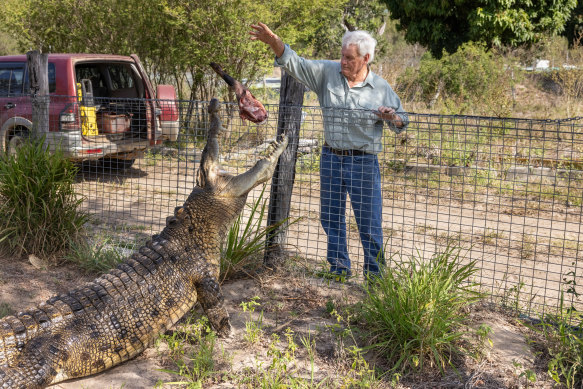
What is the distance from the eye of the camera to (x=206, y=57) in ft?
35.4

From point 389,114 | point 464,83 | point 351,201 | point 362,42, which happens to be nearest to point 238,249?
point 351,201

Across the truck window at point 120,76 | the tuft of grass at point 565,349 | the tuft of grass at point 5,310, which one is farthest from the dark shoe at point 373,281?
the truck window at point 120,76

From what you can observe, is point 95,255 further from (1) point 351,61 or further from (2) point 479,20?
(2) point 479,20

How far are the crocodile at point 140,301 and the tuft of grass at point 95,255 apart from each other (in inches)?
45.4

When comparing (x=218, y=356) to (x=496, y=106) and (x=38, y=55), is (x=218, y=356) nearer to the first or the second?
(x=38, y=55)

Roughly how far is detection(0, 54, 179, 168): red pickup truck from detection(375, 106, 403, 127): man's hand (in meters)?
3.69

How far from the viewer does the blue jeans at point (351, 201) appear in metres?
4.06

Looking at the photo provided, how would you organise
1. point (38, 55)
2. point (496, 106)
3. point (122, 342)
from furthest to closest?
point (496, 106) < point (38, 55) < point (122, 342)

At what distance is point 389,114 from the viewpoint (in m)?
3.77

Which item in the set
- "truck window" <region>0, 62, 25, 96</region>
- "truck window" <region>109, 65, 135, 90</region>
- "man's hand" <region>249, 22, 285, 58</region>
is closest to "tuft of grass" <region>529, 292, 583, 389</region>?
"man's hand" <region>249, 22, 285, 58</region>

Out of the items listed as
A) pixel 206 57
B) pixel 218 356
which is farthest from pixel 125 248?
pixel 206 57

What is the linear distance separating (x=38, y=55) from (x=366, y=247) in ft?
13.1

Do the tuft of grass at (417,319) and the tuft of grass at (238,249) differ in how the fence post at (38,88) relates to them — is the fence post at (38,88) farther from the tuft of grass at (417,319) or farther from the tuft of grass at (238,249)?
the tuft of grass at (417,319)

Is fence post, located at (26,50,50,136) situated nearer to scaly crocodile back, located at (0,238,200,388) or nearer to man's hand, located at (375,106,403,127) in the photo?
scaly crocodile back, located at (0,238,200,388)
